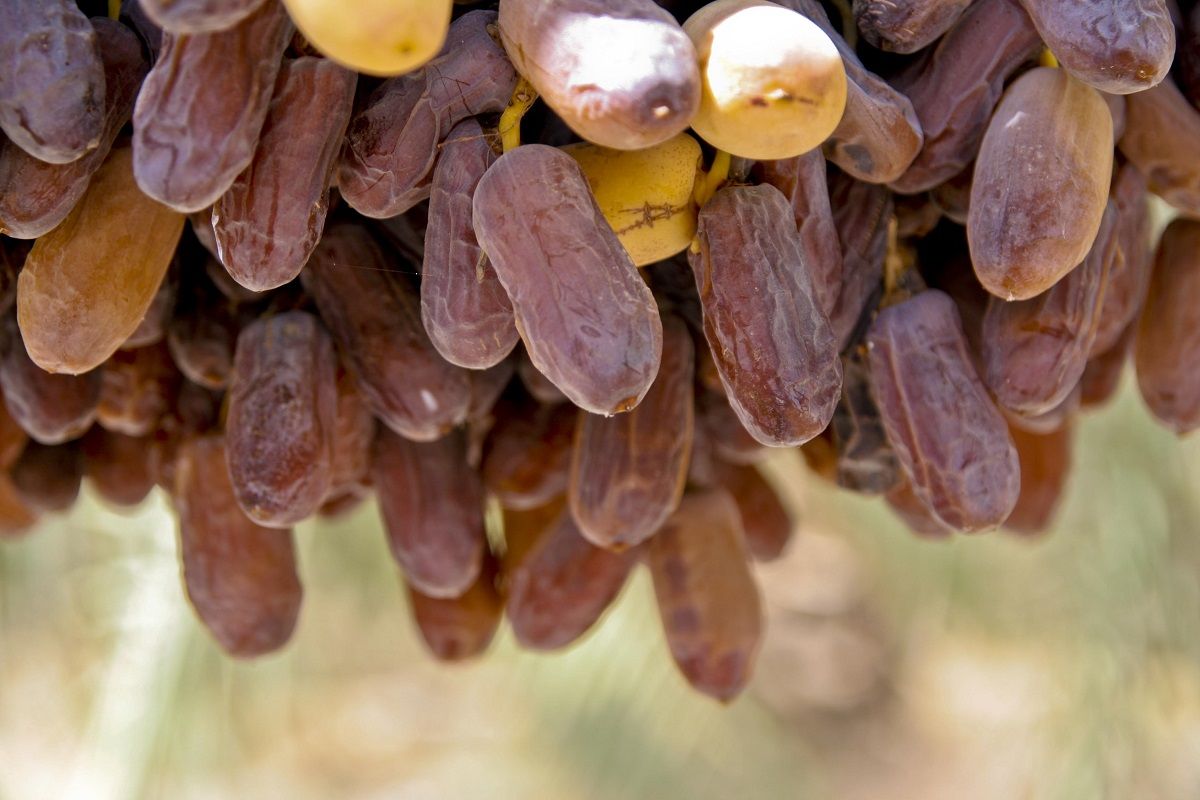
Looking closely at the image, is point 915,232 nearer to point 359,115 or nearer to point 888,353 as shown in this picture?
point 888,353

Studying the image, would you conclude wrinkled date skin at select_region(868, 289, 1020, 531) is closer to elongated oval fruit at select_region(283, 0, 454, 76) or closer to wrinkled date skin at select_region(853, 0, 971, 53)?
wrinkled date skin at select_region(853, 0, 971, 53)

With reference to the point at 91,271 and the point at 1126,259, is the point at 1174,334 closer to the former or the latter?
the point at 1126,259

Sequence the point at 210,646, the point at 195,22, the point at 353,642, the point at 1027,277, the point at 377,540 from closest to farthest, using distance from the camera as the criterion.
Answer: the point at 195,22
the point at 1027,277
the point at 210,646
the point at 377,540
the point at 353,642

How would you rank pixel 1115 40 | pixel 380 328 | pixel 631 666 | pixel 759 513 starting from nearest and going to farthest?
1. pixel 1115 40
2. pixel 380 328
3. pixel 759 513
4. pixel 631 666

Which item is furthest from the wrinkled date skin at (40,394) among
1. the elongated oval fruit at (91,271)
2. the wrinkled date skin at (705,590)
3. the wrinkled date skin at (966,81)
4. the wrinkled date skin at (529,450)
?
the wrinkled date skin at (966,81)

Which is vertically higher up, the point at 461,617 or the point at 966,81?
the point at 966,81

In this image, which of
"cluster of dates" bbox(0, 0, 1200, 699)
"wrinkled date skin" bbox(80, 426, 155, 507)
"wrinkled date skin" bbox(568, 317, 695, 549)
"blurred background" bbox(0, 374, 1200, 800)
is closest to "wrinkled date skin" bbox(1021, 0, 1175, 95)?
"cluster of dates" bbox(0, 0, 1200, 699)

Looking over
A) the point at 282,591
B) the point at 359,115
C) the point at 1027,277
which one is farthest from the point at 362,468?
the point at 1027,277

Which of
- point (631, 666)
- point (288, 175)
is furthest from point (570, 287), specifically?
point (631, 666)
